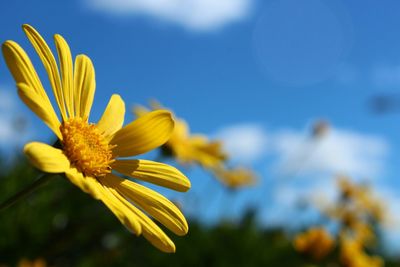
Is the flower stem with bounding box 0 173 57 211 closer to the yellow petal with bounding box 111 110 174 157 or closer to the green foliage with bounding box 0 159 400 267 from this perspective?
the yellow petal with bounding box 111 110 174 157

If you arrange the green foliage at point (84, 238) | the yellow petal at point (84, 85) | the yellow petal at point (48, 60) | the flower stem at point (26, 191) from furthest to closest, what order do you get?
the green foliage at point (84, 238)
the yellow petal at point (84, 85)
the yellow petal at point (48, 60)
the flower stem at point (26, 191)

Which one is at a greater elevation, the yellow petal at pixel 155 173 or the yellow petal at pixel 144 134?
the yellow petal at pixel 144 134

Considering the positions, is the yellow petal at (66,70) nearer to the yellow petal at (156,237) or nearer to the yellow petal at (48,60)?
the yellow petal at (48,60)

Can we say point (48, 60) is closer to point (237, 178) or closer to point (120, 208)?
point (120, 208)

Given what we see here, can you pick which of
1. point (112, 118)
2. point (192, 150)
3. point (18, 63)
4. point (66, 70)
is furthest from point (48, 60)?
point (192, 150)

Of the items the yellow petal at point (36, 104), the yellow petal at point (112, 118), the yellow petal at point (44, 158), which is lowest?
the yellow petal at point (44, 158)

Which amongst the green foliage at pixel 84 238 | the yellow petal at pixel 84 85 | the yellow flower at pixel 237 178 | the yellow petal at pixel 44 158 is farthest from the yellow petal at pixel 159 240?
the yellow flower at pixel 237 178

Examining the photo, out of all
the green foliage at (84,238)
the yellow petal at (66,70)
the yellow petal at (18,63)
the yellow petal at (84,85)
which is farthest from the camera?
the green foliage at (84,238)
